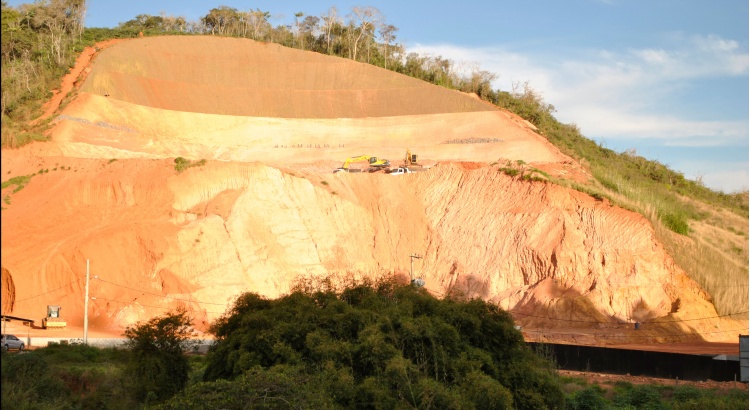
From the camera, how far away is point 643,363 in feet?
106

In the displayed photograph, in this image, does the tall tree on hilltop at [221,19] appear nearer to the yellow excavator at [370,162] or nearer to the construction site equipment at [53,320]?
the yellow excavator at [370,162]

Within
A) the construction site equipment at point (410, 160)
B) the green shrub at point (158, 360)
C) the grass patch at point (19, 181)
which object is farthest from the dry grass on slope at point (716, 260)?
the grass patch at point (19, 181)

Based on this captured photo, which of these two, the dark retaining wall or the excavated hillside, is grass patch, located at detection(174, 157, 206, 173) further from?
the dark retaining wall

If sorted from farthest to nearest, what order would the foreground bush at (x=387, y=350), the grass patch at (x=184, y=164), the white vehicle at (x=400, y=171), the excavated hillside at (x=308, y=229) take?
the white vehicle at (x=400, y=171), the grass patch at (x=184, y=164), the excavated hillside at (x=308, y=229), the foreground bush at (x=387, y=350)

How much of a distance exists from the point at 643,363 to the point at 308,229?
25526 mm

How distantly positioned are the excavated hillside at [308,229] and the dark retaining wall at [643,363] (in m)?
7.77

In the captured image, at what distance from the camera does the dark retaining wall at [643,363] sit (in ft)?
99.0

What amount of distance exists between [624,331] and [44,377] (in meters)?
29.0

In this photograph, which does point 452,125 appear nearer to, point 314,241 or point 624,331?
point 314,241

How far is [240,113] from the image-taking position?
8000 centimetres

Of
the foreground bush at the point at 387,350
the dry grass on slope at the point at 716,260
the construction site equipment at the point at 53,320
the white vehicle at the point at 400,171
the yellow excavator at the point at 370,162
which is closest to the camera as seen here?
the foreground bush at the point at 387,350

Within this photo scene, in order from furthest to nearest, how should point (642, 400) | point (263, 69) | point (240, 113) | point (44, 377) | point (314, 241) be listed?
1. point (263, 69)
2. point (240, 113)
3. point (314, 241)
4. point (642, 400)
5. point (44, 377)

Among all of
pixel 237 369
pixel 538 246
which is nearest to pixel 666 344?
pixel 538 246

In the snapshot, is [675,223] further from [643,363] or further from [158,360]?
[158,360]
